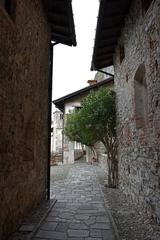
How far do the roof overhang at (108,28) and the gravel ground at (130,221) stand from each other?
14.3 ft

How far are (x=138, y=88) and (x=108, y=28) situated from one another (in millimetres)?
2176

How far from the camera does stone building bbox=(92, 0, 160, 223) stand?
3721 mm

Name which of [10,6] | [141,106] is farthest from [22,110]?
[141,106]

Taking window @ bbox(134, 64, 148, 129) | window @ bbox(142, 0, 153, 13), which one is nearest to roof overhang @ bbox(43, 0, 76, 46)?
window @ bbox(142, 0, 153, 13)

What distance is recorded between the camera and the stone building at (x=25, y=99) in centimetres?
330

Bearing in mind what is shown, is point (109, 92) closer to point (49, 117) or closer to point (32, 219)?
point (49, 117)

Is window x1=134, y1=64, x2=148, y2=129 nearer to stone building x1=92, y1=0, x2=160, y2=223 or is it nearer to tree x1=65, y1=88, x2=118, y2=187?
stone building x1=92, y1=0, x2=160, y2=223

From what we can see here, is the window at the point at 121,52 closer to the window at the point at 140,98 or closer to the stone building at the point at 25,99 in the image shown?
the stone building at the point at 25,99

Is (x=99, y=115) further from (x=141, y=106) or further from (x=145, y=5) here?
(x=145, y=5)

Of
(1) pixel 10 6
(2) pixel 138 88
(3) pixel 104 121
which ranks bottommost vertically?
(3) pixel 104 121

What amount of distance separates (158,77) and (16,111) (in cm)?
237

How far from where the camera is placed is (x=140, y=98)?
5031 mm

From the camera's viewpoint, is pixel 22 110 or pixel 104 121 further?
pixel 104 121

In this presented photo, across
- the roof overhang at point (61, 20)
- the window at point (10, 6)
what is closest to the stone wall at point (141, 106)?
the roof overhang at point (61, 20)
